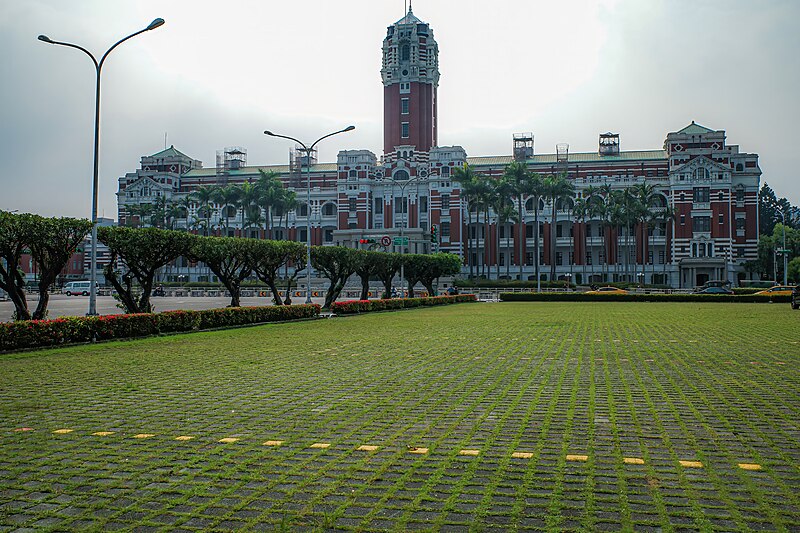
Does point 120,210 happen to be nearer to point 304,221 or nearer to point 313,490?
point 304,221

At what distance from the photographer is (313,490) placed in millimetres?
5191

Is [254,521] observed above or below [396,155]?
below

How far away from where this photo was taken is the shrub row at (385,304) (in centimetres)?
3162

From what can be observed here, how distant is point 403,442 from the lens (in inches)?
262

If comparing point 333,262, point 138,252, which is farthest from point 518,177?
point 138,252

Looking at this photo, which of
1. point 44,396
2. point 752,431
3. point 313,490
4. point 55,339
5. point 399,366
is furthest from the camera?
point 55,339

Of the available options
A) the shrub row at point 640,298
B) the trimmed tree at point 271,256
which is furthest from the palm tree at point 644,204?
the trimmed tree at point 271,256

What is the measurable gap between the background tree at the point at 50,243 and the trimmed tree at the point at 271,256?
10604mm

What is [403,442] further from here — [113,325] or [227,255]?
[227,255]

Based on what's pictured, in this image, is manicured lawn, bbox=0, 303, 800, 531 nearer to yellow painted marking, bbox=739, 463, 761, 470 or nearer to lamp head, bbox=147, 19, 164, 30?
yellow painted marking, bbox=739, 463, 761, 470

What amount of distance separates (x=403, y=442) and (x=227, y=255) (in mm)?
22686

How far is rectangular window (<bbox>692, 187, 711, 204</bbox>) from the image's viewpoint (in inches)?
3241

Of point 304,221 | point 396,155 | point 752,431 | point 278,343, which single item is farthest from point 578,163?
point 752,431

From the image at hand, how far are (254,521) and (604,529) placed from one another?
91.4 inches
